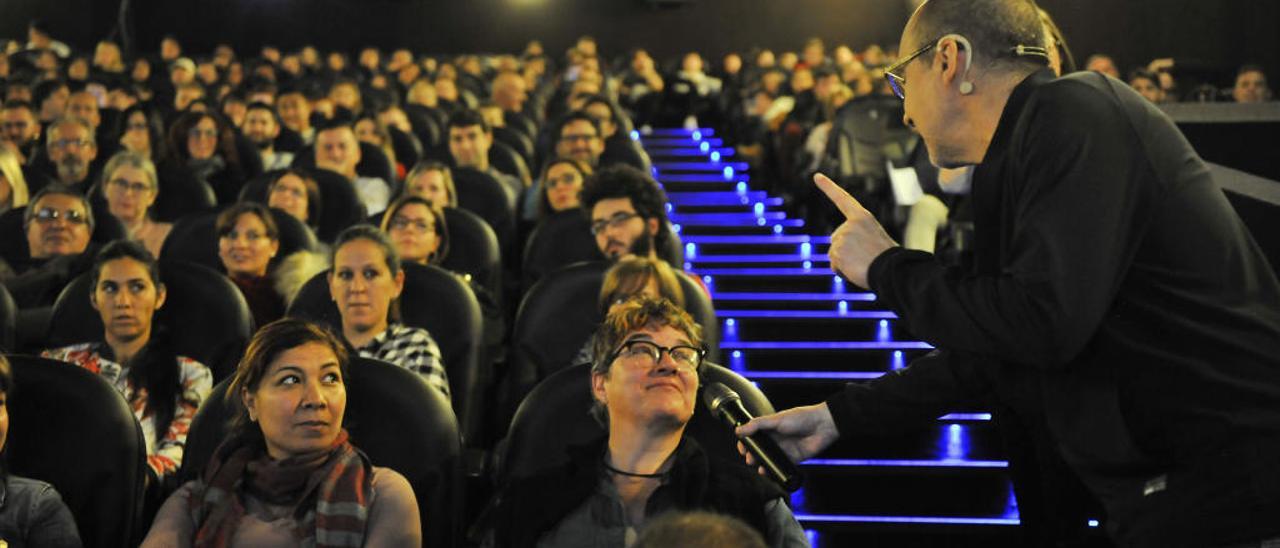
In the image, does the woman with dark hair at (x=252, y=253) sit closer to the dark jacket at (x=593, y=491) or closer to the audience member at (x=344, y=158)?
the audience member at (x=344, y=158)

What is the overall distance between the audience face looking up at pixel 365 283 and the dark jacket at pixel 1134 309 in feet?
7.98

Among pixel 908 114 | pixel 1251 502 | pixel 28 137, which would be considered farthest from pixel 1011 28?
pixel 28 137

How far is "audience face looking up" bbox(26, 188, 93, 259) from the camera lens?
15.3ft

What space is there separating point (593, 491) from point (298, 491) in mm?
554

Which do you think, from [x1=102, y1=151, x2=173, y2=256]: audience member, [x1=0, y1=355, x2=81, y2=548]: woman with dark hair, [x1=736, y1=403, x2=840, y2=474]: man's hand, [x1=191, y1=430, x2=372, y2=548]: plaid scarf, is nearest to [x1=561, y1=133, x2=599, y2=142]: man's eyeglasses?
[x1=102, y1=151, x2=173, y2=256]: audience member

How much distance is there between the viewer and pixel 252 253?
4.52 m

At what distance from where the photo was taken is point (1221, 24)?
1227cm

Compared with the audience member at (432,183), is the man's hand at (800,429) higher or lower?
lower

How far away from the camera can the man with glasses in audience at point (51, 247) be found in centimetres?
455

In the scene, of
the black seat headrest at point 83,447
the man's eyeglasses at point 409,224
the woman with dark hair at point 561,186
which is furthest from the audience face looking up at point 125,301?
the woman with dark hair at point 561,186

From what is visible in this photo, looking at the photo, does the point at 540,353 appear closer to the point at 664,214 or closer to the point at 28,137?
the point at 664,214

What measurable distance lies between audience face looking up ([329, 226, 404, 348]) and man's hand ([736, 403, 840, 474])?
2.02 meters

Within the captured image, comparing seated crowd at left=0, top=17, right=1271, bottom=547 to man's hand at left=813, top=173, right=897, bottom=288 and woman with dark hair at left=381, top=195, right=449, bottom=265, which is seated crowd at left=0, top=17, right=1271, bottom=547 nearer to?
woman with dark hair at left=381, top=195, right=449, bottom=265

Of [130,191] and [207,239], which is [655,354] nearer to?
[207,239]
